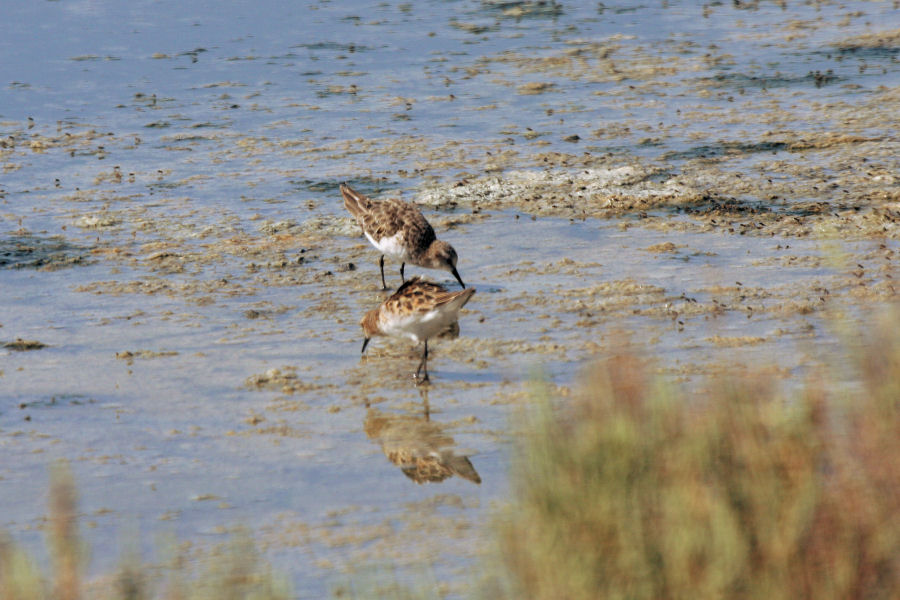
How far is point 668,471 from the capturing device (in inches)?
195

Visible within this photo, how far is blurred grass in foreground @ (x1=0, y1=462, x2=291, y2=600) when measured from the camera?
4180 millimetres

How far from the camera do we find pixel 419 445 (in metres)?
6.89

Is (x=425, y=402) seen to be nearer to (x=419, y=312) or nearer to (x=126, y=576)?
(x=419, y=312)

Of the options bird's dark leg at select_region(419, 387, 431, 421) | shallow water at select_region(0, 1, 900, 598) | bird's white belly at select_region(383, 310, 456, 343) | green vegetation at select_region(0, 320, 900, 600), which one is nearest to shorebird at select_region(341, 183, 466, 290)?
shallow water at select_region(0, 1, 900, 598)

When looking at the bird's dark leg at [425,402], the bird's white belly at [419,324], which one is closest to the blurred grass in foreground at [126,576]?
the bird's dark leg at [425,402]

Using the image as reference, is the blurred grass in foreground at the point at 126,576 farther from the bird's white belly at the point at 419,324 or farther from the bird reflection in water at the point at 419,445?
the bird's white belly at the point at 419,324

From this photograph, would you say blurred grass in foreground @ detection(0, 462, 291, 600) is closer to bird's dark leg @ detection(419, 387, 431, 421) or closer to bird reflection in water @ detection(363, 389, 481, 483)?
bird reflection in water @ detection(363, 389, 481, 483)

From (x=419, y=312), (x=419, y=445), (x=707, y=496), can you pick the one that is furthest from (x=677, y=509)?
(x=419, y=312)

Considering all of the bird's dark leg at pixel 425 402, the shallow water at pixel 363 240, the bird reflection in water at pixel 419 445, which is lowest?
the bird's dark leg at pixel 425 402

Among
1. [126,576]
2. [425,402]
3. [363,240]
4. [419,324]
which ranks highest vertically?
[126,576]

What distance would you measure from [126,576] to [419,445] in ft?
8.86

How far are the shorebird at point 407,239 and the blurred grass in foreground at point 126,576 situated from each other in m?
3.76

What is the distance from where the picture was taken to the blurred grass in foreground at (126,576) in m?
4.18

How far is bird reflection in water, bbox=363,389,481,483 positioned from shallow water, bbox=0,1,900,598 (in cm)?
5
